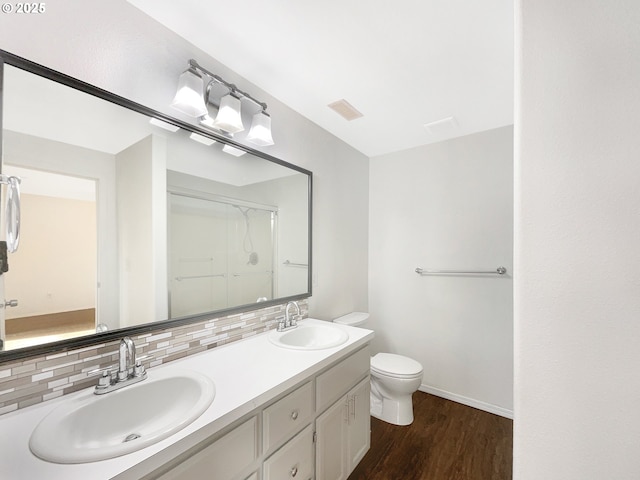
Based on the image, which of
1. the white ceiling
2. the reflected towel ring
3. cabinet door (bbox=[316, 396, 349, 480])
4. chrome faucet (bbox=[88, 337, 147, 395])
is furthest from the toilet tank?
the reflected towel ring

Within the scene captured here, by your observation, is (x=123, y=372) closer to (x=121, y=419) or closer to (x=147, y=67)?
(x=121, y=419)

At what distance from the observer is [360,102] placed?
1908 mm

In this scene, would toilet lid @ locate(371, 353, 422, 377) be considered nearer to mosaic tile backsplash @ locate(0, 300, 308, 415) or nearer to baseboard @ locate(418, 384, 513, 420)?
baseboard @ locate(418, 384, 513, 420)

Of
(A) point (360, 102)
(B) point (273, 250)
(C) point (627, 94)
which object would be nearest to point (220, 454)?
(B) point (273, 250)

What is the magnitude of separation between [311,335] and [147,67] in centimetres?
167

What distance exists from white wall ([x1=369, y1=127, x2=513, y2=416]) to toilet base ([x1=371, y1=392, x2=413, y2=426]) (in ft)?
1.83

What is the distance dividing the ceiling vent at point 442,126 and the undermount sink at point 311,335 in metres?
1.76

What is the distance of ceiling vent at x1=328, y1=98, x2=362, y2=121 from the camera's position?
1.91 metres

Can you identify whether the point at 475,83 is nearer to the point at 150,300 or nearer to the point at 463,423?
the point at 150,300

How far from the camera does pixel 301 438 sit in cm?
117

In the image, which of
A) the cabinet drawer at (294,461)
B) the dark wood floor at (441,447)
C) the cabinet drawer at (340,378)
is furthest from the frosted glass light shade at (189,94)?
the dark wood floor at (441,447)

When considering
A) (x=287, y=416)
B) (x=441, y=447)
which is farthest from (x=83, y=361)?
(x=441, y=447)

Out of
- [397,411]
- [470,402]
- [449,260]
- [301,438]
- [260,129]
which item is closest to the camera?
[301,438]

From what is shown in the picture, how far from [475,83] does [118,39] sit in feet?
6.16
